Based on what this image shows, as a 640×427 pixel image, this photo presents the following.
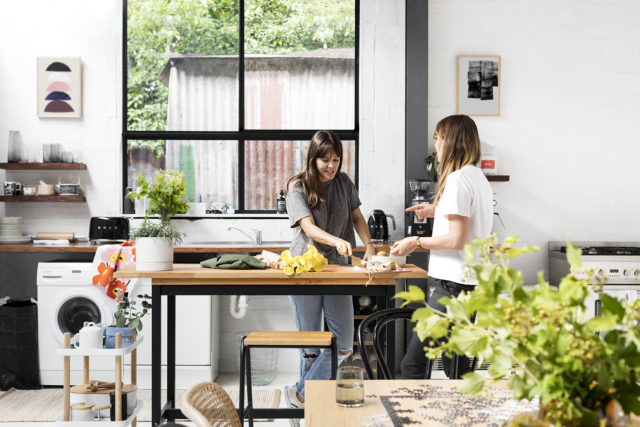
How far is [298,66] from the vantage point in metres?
4.50

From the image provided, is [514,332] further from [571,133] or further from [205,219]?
[571,133]

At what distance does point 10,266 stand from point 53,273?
79cm

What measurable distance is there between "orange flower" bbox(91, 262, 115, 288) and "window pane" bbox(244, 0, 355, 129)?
1.70 m

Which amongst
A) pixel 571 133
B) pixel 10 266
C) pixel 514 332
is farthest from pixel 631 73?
pixel 10 266

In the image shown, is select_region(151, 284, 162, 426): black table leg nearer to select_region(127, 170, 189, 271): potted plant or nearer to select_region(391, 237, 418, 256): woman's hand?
select_region(127, 170, 189, 271): potted plant

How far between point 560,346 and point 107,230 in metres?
3.82

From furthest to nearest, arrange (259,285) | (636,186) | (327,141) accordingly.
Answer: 1. (636,186)
2. (327,141)
3. (259,285)

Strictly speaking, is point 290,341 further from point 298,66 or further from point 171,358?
point 298,66

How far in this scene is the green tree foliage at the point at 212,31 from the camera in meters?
4.45

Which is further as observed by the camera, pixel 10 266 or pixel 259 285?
pixel 10 266

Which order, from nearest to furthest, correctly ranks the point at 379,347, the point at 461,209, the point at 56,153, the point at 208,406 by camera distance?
the point at 208,406 < the point at 379,347 < the point at 461,209 < the point at 56,153

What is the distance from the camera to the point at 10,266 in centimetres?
412

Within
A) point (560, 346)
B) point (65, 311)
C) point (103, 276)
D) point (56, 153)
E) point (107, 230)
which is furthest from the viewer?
point (56, 153)

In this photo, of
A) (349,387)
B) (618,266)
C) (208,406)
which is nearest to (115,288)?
(208,406)
